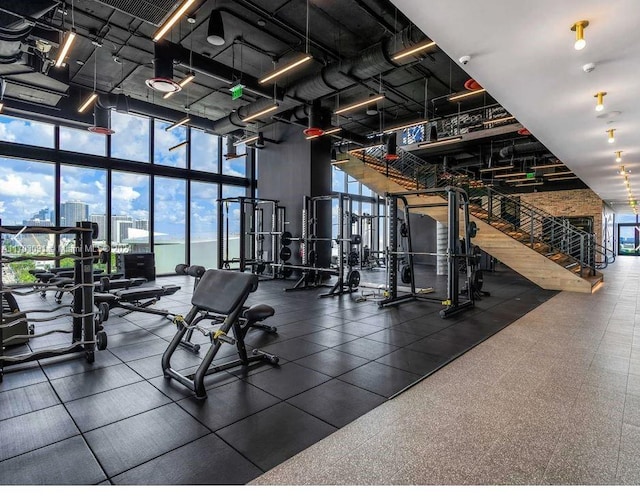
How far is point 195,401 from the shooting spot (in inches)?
100.0

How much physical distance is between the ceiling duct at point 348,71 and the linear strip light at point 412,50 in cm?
12

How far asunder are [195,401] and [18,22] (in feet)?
17.4

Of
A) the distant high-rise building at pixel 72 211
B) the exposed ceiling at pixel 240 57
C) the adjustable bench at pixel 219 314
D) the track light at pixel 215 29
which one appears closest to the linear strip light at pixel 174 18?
the exposed ceiling at pixel 240 57

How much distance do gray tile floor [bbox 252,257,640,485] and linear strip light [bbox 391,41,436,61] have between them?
4.37m

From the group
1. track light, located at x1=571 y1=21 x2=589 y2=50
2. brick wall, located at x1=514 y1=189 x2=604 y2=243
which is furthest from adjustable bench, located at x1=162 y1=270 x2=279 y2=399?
brick wall, located at x1=514 y1=189 x2=604 y2=243

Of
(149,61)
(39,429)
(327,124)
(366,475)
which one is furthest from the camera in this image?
(327,124)

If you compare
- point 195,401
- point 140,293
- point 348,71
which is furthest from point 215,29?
point 195,401

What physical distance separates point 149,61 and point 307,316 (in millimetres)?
6351

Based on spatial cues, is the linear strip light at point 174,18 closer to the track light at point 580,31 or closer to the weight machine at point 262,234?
the track light at point 580,31

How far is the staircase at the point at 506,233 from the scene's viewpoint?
801 centimetres

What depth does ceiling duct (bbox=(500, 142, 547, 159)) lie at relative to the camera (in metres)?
11.1

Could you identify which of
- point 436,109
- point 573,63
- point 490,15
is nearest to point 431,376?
point 490,15

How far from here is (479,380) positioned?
287 cm

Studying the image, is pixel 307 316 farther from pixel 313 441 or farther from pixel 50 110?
pixel 50 110
